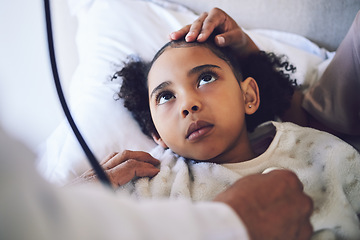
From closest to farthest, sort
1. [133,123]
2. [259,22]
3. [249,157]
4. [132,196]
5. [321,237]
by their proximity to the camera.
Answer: [321,237]
[132,196]
[249,157]
[133,123]
[259,22]

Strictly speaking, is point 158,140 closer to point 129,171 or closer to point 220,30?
point 129,171

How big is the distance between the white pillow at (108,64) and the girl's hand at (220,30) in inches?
9.4

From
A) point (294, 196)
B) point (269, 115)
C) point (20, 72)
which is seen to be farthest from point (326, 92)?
point (20, 72)

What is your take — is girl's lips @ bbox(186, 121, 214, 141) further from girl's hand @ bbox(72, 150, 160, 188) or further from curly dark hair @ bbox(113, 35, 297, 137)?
curly dark hair @ bbox(113, 35, 297, 137)

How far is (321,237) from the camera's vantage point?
1.93ft

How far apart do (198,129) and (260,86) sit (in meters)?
0.41

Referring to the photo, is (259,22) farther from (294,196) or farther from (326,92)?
(294,196)

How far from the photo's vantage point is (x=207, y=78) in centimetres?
75

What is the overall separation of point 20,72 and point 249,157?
2.54ft

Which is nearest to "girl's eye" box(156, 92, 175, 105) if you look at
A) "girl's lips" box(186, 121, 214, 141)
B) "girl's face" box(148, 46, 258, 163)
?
"girl's face" box(148, 46, 258, 163)

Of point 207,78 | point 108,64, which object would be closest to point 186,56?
point 207,78

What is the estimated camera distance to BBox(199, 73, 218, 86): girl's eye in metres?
0.75

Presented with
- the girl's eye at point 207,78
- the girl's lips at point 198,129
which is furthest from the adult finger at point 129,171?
the girl's eye at point 207,78

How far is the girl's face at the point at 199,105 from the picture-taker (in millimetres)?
706
